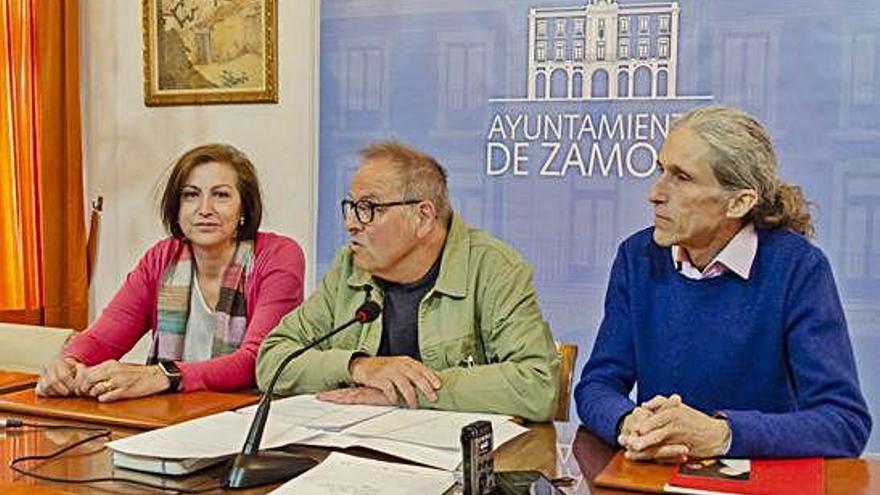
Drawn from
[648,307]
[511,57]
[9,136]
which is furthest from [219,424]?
[9,136]

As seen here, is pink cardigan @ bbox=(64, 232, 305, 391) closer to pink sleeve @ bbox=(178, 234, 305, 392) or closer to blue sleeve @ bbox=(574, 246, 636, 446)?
pink sleeve @ bbox=(178, 234, 305, 392)

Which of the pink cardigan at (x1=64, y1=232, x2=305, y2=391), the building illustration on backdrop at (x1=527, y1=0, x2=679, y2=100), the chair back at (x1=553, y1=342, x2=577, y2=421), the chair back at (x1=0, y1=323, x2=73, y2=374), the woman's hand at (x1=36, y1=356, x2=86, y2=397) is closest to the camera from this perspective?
the woman's hand at (x1=36, y1=356, x2=86, y2=397)

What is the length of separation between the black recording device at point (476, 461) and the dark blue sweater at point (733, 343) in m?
0.37

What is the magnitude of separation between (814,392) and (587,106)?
1842 mm

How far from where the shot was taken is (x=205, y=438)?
154 cm

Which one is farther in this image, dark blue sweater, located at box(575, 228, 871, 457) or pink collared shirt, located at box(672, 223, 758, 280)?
pink collared shirt, located at box(672, 223, 758, 280)

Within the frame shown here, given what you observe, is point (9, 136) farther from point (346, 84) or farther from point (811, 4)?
point (811, 4)

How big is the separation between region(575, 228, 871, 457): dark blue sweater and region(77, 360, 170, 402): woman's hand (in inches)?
32.8

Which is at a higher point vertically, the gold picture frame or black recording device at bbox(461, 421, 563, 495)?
the gold picture frame

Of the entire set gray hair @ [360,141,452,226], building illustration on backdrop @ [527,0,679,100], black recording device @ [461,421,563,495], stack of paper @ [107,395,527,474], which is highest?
building illustration on backdrop @ [527,0,679,100]

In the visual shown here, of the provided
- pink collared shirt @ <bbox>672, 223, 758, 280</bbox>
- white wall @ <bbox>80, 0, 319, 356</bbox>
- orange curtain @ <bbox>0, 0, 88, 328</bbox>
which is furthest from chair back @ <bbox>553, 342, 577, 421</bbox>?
orange curtain @ <bbox>0, 0, 88, 328</bbox>

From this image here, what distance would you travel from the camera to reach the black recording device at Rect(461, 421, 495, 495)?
4.23ft

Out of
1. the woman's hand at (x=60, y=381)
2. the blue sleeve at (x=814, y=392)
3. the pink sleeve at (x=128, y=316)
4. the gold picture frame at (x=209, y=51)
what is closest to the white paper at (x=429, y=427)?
the blue sleeve at (x=814, y=392)

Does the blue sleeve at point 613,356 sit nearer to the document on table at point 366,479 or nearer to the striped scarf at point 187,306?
the document on table at point 366,479
